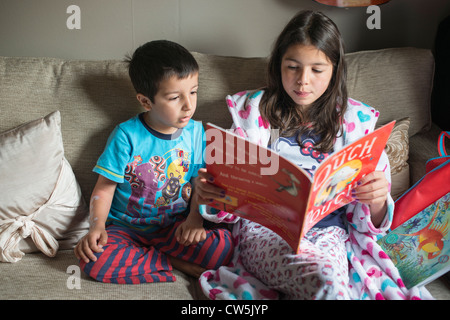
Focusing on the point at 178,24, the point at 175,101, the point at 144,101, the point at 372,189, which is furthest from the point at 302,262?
the point at 178,24

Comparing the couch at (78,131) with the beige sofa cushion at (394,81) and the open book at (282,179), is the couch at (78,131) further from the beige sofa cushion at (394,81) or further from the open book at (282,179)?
the open book at (282,179)

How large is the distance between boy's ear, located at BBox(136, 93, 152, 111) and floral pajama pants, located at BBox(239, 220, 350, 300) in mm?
507

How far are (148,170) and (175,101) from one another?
256 millimetres

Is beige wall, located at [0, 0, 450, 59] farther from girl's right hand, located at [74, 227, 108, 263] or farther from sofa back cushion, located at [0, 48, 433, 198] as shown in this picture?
girl's right hand, located at [74, 227, 108, 263]

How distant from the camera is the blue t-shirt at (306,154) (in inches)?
53.6

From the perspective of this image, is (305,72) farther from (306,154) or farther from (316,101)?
(306,154)

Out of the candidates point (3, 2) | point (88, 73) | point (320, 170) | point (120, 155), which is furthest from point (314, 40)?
point (3, 2)

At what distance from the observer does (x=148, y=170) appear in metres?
1.42

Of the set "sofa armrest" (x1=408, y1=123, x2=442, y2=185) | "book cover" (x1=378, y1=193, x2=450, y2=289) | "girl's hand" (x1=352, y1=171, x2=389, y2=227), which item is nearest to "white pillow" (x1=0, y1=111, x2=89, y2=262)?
"girl's hand" (x1=352, y1=171, x2=389, y2=227)

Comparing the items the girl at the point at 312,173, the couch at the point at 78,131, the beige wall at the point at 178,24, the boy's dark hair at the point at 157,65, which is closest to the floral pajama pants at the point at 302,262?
the girl at the point at 312,173

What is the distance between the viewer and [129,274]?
128cm

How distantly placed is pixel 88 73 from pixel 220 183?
74cm

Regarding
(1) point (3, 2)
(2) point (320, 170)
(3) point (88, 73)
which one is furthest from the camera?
(1) point (3, 2)
